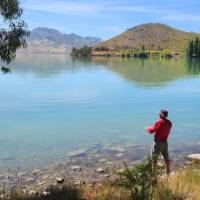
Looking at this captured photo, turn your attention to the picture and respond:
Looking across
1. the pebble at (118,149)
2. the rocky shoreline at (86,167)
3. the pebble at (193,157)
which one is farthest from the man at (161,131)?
the pebble at (118,149)

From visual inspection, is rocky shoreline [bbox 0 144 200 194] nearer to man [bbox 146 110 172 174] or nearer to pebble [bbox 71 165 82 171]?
pebble [bbox 71 165 82 171]

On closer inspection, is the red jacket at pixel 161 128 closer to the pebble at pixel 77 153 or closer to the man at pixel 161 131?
the man at pixel 161 131

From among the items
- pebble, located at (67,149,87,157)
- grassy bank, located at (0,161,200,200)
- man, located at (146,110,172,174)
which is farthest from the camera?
pebble, located at (67,149,87,157)

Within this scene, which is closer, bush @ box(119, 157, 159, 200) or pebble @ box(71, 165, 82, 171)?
bush @ box(119, 157, 159, 200)

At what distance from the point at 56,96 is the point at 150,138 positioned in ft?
79.9

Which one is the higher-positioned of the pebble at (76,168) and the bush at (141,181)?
the bush at (141,181)

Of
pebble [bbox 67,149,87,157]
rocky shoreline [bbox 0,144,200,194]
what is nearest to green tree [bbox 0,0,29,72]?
rocky shoreline [bbox 0,144,200,194]

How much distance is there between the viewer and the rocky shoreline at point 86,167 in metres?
16.1

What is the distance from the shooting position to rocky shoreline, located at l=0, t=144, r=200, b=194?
53.0 ft

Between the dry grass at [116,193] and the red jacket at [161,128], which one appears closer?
the dry grass at [116,193]

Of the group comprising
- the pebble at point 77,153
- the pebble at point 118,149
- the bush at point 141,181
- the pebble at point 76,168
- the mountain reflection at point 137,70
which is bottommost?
the mountain reflection at point 137,70

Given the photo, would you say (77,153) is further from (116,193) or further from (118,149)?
(116,193)

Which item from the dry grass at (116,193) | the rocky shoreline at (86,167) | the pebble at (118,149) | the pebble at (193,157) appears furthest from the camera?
the pebble at (118,149)

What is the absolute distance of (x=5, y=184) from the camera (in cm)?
1611
